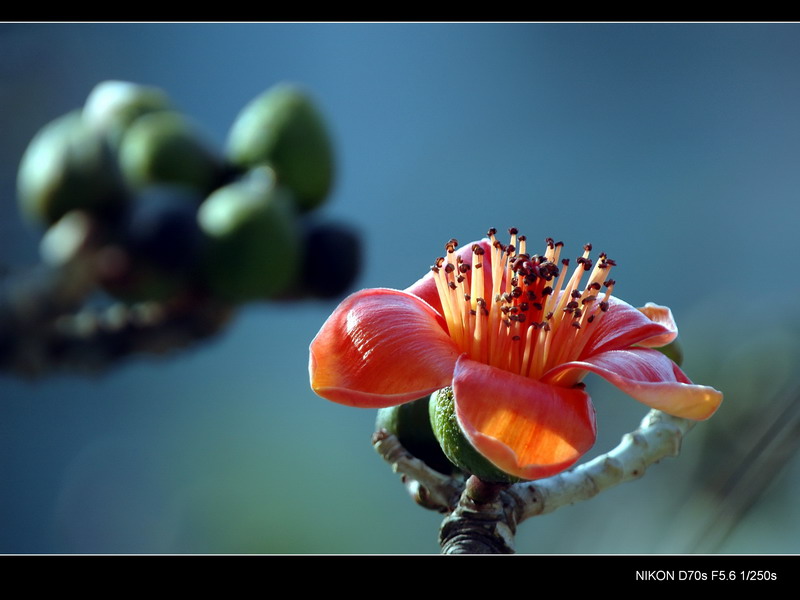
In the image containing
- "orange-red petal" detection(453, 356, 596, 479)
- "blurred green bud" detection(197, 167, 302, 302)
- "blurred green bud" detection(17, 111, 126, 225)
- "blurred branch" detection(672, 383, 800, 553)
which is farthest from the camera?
"blurred green bud" detection(197, 167, 302, 302)

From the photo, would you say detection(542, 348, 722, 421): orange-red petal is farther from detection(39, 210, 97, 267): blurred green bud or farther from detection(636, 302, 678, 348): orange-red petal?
detection(39, 210, 97, 267): blurred green bud

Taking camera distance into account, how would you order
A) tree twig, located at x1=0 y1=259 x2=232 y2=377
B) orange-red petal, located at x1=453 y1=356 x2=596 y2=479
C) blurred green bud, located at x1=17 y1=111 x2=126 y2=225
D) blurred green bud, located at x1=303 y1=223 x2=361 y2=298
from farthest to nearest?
blurred green bud, located at x1=303 y1=223 x2=361 y2=298, blurred green bud, located at x1=17 y1=111 x2=126 y2=225, tree twig, located at x1=0 y1=259 x2=232 y2=377, orange-red petal, located at x1=453 y1=356 x2=596 y2=479

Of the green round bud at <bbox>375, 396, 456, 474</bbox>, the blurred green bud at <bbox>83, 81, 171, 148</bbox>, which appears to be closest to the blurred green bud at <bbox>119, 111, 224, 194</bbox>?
the blurred green bud at <bbox>83, 81, 171, 148</bbox>

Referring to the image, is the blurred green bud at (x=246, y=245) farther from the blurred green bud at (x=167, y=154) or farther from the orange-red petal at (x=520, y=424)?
the orange-red petal at (x=520, y=424)

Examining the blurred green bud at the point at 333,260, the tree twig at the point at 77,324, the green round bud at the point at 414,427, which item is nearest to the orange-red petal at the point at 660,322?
the green round bud at the point at 414,427

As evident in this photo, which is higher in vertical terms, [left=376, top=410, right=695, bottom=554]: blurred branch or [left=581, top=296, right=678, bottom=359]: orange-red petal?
[left=581, top=296, right=678, bottom=359]: orange-red petal

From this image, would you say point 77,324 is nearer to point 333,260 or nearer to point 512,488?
point 333,260

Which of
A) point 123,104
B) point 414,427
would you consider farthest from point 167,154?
point 414,427
